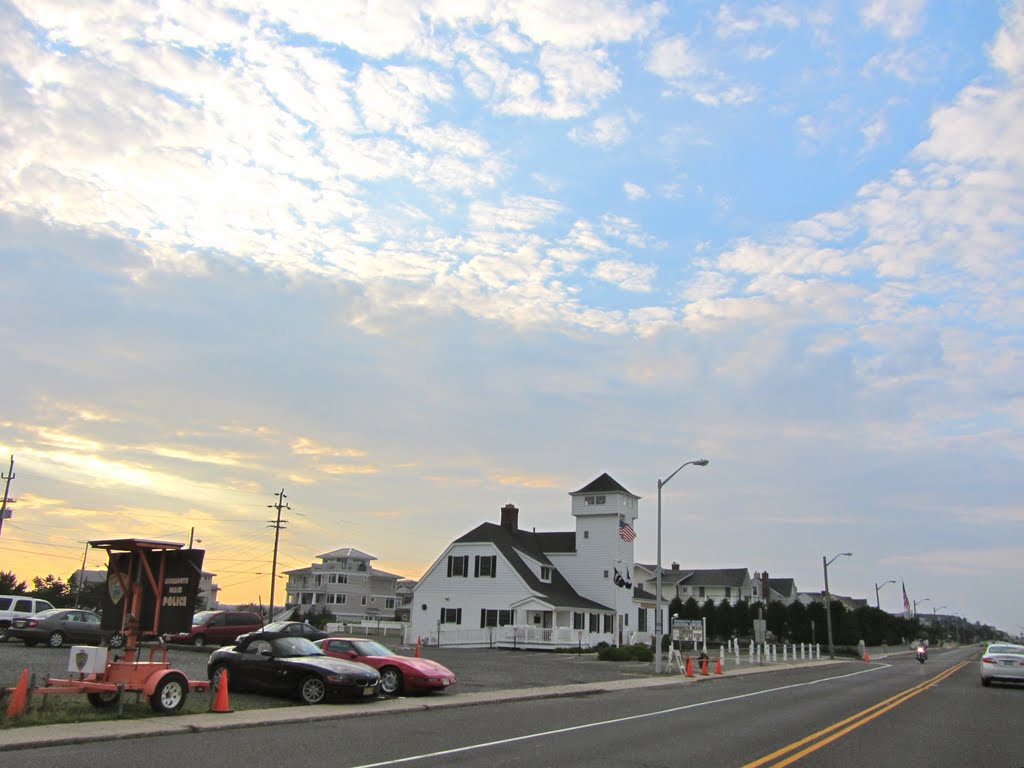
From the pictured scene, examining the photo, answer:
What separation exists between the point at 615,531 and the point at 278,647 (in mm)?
43236

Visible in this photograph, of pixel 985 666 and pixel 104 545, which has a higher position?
pixel 104 545

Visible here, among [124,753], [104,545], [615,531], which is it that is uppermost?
[615,531]

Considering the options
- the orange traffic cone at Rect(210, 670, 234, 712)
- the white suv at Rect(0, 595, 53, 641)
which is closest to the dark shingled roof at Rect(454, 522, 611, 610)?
the white suv at Rect(0, 595, 53, 641)

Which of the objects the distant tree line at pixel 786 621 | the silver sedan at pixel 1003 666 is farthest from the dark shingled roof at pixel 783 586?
the silver sedan at pixel 1003 666

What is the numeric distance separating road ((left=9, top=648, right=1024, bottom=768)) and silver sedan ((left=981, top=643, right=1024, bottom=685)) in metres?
7.40

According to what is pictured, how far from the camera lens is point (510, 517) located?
62750 mm

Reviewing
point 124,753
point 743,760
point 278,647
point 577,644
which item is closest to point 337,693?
point 278,647

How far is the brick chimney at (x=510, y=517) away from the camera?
6255cm

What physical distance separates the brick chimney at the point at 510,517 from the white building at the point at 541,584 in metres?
0.08

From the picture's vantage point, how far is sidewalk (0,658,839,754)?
38.9 feet

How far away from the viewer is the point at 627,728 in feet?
A: 49.9

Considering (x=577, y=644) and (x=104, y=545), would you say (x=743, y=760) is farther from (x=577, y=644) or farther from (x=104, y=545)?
(x=577, y=644)

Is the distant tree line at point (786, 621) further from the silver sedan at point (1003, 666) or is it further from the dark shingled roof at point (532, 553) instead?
the silver sedan at point (1003, 666)

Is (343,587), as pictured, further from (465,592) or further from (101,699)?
(101,699)
